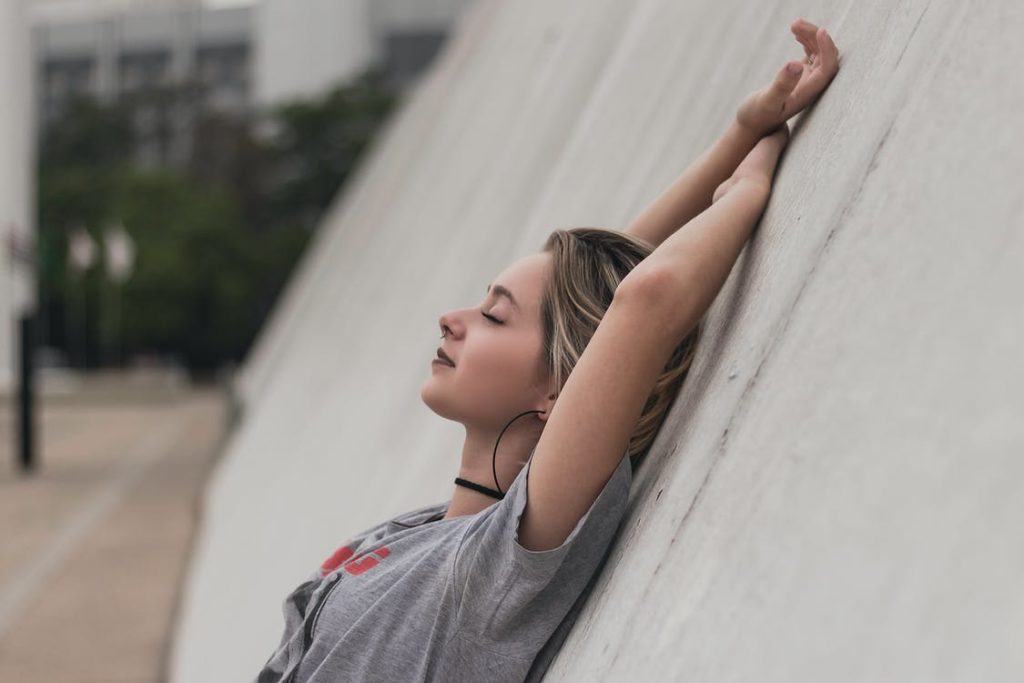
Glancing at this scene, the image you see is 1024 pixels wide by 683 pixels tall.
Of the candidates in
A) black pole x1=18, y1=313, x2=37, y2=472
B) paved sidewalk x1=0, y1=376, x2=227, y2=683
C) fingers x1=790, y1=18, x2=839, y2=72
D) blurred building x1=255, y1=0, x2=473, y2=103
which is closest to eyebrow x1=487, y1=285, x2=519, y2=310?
fingers x1=790, y1=18, x2=839, y2=72

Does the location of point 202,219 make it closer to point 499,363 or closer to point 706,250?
point 499,363

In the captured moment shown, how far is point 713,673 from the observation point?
3.88 ft

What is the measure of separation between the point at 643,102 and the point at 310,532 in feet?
6.34

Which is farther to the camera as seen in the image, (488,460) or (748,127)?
(748,127)

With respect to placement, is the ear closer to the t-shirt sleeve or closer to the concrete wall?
the t-shirt sleeve

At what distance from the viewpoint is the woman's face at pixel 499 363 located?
1.88 metres

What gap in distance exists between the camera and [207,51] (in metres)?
58.6

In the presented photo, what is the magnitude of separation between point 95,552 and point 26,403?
5726 mm

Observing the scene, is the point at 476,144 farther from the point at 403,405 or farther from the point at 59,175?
the point at 59,175

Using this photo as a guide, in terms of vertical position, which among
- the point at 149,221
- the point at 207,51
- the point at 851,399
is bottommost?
the point at 149,221

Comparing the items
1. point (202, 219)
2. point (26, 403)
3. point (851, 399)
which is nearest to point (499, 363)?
point (851, 399)

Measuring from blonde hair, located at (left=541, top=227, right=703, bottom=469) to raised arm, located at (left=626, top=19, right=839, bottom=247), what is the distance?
220 millimetres

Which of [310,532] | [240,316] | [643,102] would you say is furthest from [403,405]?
[240,316]

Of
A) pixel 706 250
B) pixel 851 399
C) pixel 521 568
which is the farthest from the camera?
pixel 706 250
